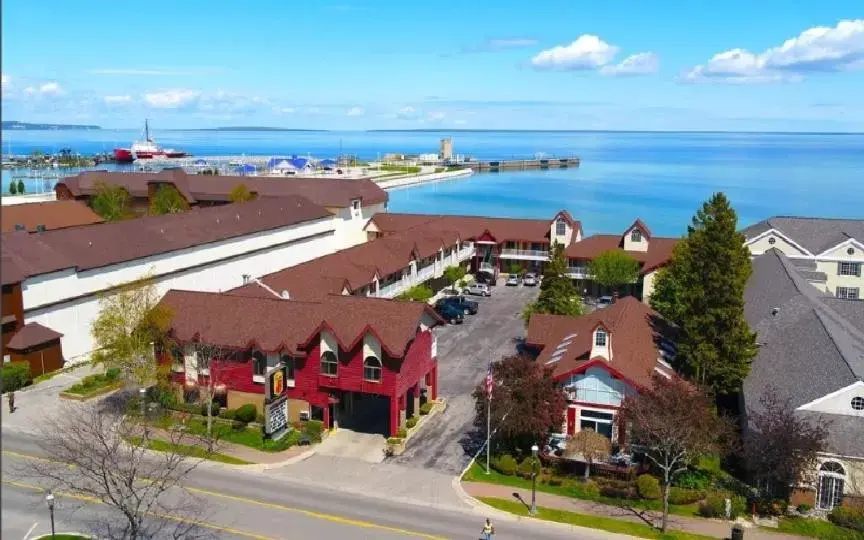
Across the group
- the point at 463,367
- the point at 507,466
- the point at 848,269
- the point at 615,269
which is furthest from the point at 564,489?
the point at 848,269

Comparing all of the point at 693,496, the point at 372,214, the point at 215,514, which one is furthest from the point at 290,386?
the point at 372,214

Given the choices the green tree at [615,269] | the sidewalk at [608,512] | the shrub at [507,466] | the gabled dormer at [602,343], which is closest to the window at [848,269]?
the green tree at [615,269]

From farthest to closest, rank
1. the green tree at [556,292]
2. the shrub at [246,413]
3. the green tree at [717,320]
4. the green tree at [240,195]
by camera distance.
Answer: the green tree at [240,195] < the green tree at [556,292] < the green tree at [717,320] < the shrub at [246,413]

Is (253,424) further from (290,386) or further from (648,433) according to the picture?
(648,433)

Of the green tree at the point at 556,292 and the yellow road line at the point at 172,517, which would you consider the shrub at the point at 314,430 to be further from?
the green tree at the point at 556,292

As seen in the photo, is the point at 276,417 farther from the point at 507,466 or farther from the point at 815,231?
the point at 815,231

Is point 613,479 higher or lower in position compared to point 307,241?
lower

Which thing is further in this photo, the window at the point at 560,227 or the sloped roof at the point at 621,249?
the window at the point at 560,227
